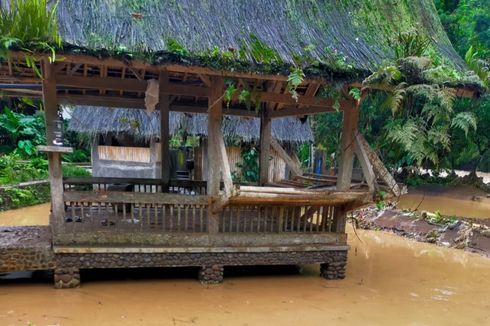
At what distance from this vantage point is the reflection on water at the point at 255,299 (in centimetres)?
448

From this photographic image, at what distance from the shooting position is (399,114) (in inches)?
200

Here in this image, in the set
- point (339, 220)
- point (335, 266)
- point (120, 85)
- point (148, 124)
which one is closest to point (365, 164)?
point (339, 220)

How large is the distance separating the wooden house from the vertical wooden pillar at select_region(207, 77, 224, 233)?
0.01 m

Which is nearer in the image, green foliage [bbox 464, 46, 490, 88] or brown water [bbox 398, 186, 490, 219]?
green foliage [bbox 464, 46, 490, 88]

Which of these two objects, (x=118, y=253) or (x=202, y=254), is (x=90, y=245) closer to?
(x=118, y=253)

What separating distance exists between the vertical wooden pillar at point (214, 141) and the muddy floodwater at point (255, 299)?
106 centimetres

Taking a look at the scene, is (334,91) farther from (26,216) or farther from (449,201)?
(449,201)

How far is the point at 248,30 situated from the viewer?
5.01 meters

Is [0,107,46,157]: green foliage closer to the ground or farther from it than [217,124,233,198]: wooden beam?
farther from it

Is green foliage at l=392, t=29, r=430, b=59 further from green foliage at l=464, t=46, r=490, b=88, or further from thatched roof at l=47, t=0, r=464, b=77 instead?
green foliage at l=464, t=46, r=490, b=88

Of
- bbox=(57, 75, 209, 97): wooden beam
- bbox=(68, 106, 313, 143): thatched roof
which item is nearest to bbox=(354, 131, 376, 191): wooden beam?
bbox=(57, 75, 209, 97): wooden beam

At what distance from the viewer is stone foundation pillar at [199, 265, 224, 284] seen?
5.38 metres

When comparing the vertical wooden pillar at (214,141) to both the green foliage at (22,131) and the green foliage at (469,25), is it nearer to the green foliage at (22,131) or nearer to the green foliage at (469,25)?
the green foliage at (469,25)

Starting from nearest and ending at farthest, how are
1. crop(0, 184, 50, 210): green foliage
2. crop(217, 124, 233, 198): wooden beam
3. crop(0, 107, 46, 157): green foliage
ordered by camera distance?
crop(217, 124, 233, 198): wooden beam
crop(0, 184, 50, 210): green foliage
crop(0, 107, 46, 157): green foliage
